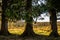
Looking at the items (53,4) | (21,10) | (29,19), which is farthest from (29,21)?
(53,4)

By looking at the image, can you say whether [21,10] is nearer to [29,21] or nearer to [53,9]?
[29,21]

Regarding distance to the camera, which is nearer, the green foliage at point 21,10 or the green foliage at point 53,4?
the green foliage at point 21,10

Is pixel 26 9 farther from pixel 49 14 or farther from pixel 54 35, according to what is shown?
pixel 54 35

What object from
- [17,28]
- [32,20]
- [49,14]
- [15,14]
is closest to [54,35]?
[49,14]

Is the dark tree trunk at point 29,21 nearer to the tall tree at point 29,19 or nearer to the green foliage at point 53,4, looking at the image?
the tall tree at point 29,19

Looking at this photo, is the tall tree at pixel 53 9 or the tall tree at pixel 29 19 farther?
the tall tree at pixel 53 9

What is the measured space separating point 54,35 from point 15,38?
259 cm

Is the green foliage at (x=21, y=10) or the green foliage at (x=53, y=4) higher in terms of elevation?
the green foliage at (x=53, y=4)

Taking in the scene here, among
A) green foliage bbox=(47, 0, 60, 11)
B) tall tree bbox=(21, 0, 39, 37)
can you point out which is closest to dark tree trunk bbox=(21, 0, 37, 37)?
tall tree bbox=(21, 0, 39, 37)

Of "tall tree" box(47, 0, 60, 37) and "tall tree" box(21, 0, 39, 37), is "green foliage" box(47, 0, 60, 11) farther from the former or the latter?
→ "tall tree" box(21, 0, 39, 37)

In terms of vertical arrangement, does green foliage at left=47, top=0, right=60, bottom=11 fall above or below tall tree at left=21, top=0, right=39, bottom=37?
above

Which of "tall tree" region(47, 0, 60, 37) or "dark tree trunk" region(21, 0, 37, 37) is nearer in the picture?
"dark tree trunk" region(21, 0, 37, 37)

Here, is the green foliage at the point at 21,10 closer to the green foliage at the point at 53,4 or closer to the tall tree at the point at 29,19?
the tall tree at the point at 29,19

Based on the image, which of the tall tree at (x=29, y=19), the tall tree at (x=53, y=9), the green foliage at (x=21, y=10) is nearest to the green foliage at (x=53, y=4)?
the tall tree at (x=53, y=9)
